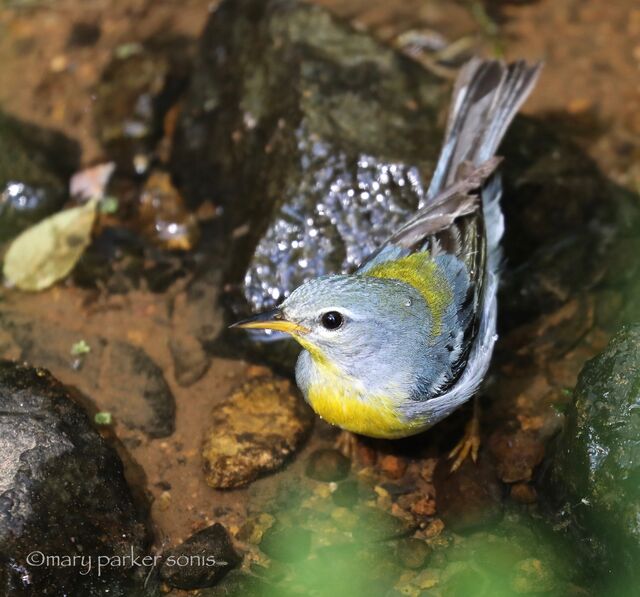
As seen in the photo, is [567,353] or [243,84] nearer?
[567,353]

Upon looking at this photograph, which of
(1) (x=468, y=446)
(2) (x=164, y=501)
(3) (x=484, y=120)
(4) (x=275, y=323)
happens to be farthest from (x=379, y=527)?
(3) (x=484, y=120)

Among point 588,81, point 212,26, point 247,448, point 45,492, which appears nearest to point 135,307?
point 247,448

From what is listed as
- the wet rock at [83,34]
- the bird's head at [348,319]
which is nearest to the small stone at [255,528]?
the bird's head at [348,319]

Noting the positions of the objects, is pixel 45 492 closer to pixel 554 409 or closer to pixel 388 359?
pixel 388 359

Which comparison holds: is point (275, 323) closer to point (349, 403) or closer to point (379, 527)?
point (349, 403)

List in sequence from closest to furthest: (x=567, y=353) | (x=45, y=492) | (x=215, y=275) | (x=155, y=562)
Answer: (x=45, y=492)
(x=155, y=562)
(x=567, y=353)
(x=215, y=275)

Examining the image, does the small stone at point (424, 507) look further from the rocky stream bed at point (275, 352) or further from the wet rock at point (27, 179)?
the wet rock at point (27, 179)

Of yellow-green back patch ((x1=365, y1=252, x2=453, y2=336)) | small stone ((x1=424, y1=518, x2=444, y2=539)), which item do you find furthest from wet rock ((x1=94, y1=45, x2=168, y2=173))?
small stone ((x1=424, y1=518, x2=444, y2=539))

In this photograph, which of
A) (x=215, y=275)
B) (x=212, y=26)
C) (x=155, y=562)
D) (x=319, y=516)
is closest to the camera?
(x=155, y=562)

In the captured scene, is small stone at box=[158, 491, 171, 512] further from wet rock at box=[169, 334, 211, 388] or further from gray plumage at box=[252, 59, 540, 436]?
gray plumage at box=[252, 59, 540, 436]
